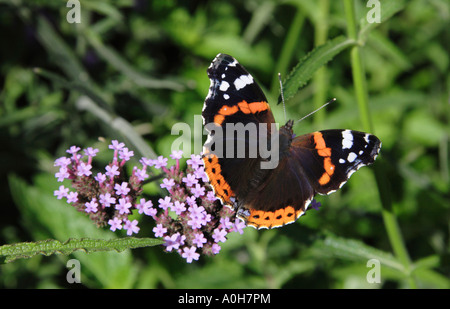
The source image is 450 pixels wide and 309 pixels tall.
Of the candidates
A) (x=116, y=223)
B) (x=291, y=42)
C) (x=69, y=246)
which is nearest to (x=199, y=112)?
(x=291, y=42)

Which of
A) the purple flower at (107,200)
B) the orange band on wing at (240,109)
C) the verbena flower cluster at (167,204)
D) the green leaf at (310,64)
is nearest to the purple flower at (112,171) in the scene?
the verbena flower cluster at (167,204)

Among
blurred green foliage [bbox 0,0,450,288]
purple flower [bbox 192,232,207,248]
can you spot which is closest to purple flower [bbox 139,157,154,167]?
blurred green foliage [bbox 0,0,450,288]

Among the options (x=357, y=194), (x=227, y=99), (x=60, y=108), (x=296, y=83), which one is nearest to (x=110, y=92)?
(x=60, y=108)

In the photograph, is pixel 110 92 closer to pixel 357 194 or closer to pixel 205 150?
pixel 205 150

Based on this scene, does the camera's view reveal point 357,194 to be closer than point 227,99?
No

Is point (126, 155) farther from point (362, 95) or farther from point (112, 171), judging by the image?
point (362, 95)

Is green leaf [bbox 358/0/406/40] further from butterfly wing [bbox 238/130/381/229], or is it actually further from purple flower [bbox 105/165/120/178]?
purple flower [bbox 105/165/120/178]
